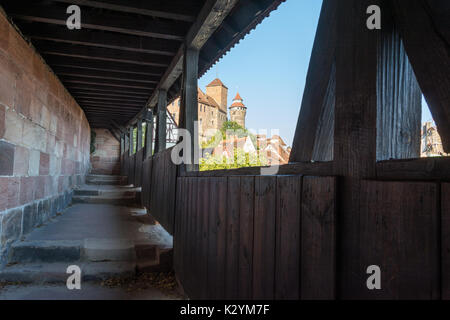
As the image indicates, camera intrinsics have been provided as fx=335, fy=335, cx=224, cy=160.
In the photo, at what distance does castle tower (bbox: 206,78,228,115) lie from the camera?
55141mm

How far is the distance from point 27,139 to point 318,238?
151 inches

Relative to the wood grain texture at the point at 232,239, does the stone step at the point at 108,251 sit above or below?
below

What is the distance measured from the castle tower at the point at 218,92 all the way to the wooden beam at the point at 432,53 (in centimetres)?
5442

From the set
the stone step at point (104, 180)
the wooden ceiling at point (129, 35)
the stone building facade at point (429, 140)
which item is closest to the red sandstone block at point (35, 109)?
the wooden ceiling at point (129, 35)

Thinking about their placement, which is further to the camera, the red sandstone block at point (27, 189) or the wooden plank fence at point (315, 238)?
the red sandstone block at point (27, 189)

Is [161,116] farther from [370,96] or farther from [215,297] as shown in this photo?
[370,96]

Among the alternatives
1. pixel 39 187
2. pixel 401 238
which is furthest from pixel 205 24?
pixel 39 187

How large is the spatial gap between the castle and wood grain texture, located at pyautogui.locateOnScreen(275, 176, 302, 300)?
45.9 metres

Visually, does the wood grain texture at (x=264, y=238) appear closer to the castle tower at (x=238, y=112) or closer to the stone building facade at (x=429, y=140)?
the stone building facade at (x=429, y=140)

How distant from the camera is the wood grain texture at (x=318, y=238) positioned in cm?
111

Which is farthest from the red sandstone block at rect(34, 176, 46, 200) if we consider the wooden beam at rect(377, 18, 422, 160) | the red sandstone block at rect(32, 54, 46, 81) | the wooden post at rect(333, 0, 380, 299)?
the wooden beam at rect(377, 18, 422, 160)

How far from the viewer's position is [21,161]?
372 centimetres

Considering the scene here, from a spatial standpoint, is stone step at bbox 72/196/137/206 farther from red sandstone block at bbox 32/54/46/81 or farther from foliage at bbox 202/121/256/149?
red sandstone block at bbox 32/54/46/81

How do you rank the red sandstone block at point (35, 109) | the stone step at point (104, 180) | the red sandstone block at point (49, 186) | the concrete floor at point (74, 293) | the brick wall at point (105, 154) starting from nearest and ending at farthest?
the concrete floor at point (74, 293) → the red sandstone block at point (35, 109) → the red sandstone block at point (49, 186) → the stone step at point (104, 180) → the brick wall at point (105, 154)
